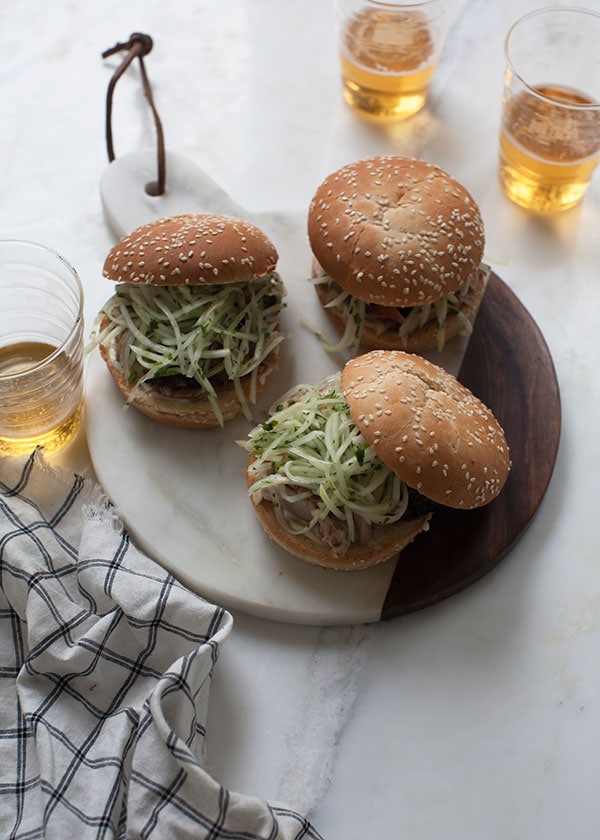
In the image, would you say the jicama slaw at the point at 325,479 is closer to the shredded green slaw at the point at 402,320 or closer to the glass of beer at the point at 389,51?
the shredded green slaw at the point at 402,320

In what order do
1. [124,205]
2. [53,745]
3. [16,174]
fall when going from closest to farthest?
1. [53,745]
2. [124,205]
3. [16,174]

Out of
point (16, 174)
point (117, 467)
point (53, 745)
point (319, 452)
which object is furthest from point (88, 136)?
point (53, 745)

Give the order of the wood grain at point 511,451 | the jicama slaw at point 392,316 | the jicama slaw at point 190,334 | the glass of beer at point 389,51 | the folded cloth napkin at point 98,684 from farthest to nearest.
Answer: the glass of beer at point 389,51 < the jicama slaw at point 392,316 < the jicama slaw at point 190,334 < the wood grain at point 511,451 < the folded cloth napkin at point 98,684

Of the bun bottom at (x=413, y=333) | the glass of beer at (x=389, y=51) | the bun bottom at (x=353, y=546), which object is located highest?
the glass of beer at (x=389, y=51)

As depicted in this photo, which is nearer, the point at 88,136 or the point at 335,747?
the point at 335,747

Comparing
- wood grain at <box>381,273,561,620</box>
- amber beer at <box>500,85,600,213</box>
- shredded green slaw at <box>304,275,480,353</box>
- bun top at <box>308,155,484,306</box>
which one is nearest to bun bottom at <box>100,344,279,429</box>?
shredded green slaw at <box>304,275,480,353</box>

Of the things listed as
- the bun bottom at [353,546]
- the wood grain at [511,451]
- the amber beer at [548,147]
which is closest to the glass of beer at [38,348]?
the bun bottom at [353,546]

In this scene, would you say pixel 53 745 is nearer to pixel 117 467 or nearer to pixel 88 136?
pixel 117 467
